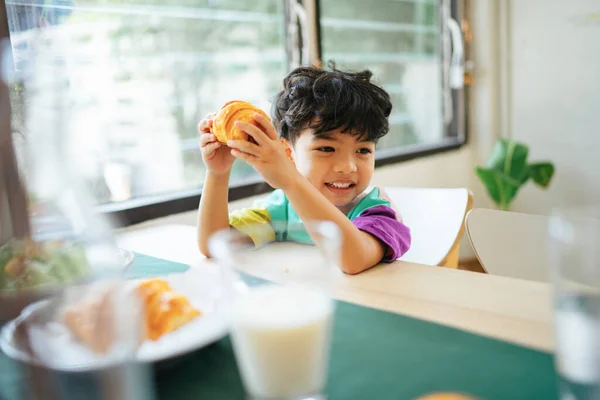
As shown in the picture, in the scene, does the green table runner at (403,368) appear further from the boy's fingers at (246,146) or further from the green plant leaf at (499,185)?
the green plant leaf at (499,185)

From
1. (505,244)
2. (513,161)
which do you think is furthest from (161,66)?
(513,161)

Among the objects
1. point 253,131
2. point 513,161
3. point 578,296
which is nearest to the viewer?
point 578,296

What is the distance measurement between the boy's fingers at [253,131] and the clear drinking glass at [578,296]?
0.56 metres

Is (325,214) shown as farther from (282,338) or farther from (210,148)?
(282,338)

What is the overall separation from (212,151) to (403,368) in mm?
654

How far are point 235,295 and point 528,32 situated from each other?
316cm

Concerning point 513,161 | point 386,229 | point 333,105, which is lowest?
point 513,161

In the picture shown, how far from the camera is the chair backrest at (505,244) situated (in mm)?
1166

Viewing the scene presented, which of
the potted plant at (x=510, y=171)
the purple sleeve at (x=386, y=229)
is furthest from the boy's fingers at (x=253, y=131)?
the potted plant at (x=510, y=171)

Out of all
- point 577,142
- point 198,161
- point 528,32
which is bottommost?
point 577,142

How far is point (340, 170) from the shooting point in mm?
1146

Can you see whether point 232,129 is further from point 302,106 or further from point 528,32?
point 528,32

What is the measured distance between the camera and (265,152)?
3.05ft

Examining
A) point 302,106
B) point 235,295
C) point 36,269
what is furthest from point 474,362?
point 302,106
